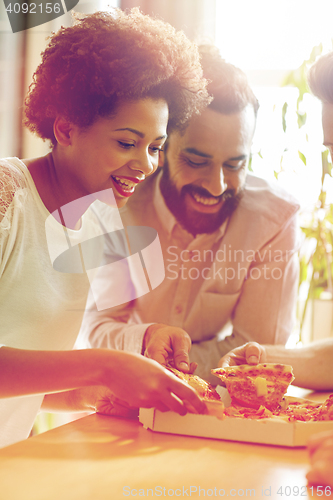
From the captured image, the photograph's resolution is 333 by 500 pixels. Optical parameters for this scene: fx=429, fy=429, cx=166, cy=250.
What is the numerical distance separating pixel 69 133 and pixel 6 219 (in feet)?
0.71

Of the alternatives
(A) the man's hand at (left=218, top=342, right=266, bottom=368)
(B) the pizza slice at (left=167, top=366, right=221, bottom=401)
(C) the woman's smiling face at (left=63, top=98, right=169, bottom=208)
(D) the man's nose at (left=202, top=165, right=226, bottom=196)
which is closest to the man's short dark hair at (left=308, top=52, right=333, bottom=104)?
(D) the man's nose at (left=202, top=165, right=226, bottom=196)

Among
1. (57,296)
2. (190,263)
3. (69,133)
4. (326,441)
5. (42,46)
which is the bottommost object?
(326,441)

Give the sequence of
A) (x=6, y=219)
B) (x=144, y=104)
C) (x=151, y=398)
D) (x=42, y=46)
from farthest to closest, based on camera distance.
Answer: (x=42, y=46) < (x=144, y=104) < (x=6, y=219) < (x=151, y=398)

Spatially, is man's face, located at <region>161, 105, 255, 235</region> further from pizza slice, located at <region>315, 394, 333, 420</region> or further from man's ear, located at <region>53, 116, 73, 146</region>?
pizza slice, located at <region>315, 394, 333, 420</region>

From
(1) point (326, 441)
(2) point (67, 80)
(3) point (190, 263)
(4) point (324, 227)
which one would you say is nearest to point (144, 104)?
(2) point (67, 80)

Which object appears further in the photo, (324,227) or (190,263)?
(324,227)

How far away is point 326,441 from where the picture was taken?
1.35 feet

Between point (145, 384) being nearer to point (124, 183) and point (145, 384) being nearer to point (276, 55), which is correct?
point (124, 183)

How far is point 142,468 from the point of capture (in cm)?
46

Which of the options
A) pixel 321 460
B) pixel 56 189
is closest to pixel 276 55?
pixel 56 189

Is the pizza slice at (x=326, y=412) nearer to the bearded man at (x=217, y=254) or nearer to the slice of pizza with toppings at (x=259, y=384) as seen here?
the slice of pizza with toppings at (x=259, y=384)

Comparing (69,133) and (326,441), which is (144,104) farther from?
(326,441)

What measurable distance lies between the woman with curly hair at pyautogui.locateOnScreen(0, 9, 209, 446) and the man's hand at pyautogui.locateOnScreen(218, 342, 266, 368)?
9.5 inches

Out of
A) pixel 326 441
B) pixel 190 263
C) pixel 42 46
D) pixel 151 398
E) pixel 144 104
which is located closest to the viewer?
pixel 326 441
